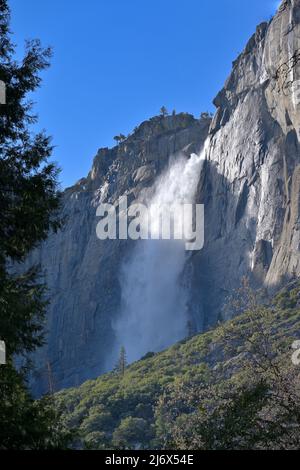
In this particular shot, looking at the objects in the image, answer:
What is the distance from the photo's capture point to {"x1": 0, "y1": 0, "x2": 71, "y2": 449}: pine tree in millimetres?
11547

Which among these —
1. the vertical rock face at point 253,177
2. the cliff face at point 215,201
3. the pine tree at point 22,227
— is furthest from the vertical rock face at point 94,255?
the pine tree at point 22,227

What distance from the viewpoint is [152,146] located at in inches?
4924

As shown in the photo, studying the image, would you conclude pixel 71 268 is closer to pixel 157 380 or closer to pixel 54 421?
pixel 157 380

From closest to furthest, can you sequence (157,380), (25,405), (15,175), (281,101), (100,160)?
(25,405)
(15,175)
(157,380)
(281,101)
(100,160)

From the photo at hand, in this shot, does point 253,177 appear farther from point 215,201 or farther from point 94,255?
point 94,255

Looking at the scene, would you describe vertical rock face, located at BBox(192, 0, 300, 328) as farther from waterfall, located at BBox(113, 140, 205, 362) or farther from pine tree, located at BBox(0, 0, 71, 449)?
pine tree, located at BBox(0, 0, 71, 449)

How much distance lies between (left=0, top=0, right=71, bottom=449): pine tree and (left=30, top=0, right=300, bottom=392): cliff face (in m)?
61.9

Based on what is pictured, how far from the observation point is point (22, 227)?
12828 millimetres

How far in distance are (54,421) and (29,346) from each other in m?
1.86

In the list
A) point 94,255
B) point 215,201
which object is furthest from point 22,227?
point 94,255

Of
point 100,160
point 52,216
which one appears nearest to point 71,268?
point 100,160

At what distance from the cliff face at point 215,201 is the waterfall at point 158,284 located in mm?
2239

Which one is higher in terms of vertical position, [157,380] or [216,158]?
[216,158]

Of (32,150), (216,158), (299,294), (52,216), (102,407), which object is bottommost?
(102,407)
